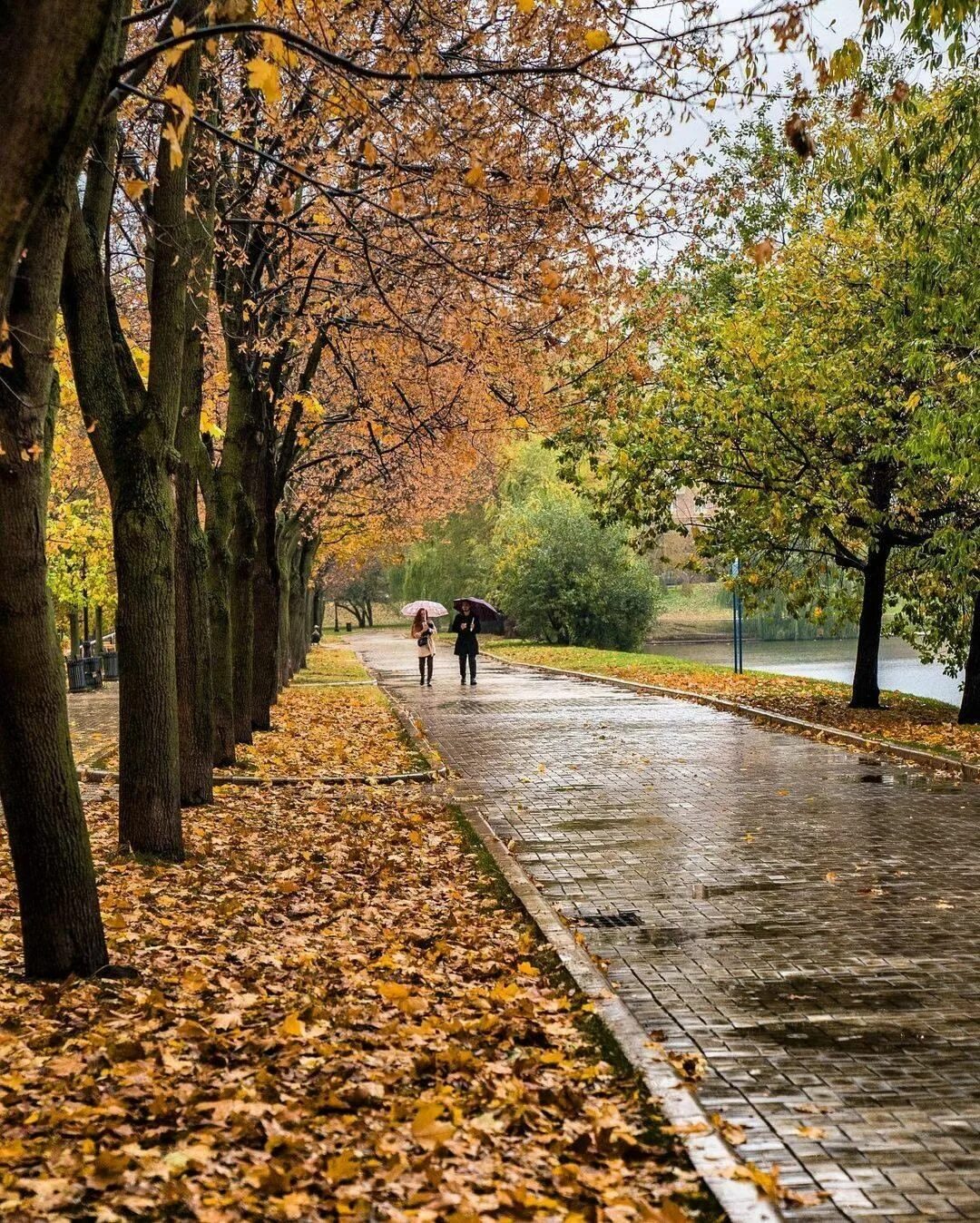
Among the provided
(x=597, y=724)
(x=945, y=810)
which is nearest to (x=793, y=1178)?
(x=945, y=810)

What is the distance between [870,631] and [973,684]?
3.43 metres

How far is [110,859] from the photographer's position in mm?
9641

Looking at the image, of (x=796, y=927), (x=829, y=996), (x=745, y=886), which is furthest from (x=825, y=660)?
(x=829, y=996)

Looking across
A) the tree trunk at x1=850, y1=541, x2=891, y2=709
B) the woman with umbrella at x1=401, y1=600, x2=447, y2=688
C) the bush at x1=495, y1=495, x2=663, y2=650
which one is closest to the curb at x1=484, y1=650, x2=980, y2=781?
the tree trunk at x1=850, y1=541, x2=891, y2=709

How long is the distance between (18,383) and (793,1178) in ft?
15.6

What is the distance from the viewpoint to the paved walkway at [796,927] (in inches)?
193

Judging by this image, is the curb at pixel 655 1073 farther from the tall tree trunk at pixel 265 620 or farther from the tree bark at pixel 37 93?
the tall tree trunk at pixel 265 620

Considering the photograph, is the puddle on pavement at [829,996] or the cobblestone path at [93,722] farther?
the cobblestone path at [93,722]

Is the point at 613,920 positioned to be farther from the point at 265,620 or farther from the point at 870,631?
the point at 870,631

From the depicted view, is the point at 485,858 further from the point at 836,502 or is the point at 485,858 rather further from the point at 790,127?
the point at 836,502

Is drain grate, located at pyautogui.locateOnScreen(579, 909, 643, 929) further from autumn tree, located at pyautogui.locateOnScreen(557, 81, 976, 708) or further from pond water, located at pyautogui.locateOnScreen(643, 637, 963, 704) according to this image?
pond water, located at pyautogui.locateOnScreen(643, 637, 963, 704)

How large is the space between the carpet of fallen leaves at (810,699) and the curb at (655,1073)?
8.68 m

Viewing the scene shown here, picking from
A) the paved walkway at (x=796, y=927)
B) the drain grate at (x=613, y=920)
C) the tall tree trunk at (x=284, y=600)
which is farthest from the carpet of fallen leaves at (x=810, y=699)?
the drain grate at (x=613, y=920)

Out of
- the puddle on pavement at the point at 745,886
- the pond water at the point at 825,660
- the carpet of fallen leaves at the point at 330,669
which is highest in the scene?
the carpet of fallen leaves at the point at 330,669
